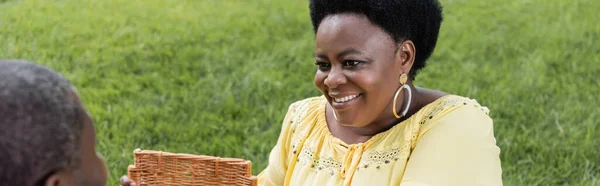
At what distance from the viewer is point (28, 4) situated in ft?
25.5

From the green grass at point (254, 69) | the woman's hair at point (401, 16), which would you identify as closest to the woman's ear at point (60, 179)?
the woman's hair at point (401, 16)

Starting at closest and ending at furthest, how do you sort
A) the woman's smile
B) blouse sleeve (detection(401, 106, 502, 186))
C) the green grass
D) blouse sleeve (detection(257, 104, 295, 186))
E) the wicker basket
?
blouse sleeve (detection(401, 106, 502, 186)) → the woman's smile → the wicker basket → blouse sleeve (detection(257, 104, 295, 186)) → the green grass

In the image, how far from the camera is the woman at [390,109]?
298cm

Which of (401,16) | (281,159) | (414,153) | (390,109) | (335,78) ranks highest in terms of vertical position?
(401,16)

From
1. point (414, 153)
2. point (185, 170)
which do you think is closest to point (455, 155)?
point (414, 153)

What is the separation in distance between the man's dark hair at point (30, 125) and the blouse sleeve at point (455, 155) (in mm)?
1478

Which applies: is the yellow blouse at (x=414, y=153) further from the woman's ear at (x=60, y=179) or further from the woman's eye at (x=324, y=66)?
the woman's ear at (x=60, y=179)

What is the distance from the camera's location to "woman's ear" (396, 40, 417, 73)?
3.09 meters

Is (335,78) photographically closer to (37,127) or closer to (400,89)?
(400,89)

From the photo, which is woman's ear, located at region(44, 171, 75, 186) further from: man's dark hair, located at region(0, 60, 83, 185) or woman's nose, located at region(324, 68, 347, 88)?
woman's nose, located at region(324, 68, 347, 88)

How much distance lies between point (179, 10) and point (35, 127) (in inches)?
241

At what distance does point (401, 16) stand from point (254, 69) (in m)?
3.53

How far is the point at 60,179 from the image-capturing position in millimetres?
1812

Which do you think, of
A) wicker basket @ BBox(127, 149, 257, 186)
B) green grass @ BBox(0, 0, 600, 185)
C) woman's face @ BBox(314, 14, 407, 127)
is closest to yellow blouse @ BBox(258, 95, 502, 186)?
woman's face @ BBox(314, 14, 407, 127)
